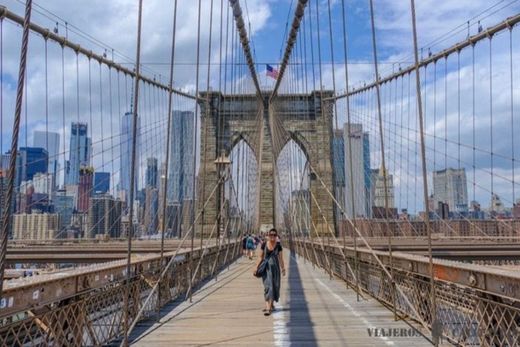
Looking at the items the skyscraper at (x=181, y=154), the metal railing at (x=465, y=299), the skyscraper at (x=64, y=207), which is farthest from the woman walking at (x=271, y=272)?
the skyscraper at (x=181, y=154)

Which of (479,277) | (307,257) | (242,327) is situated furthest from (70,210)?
(479,277)

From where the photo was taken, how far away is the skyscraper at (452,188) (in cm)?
2230

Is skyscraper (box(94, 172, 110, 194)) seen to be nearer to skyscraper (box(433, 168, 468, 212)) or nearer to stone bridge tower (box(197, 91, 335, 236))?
stone bridge tower (box(197, 91, 335, 236))

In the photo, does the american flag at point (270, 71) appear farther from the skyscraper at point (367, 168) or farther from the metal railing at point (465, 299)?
the metal railing at point (465, 299)

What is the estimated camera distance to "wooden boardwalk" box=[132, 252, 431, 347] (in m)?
3.72

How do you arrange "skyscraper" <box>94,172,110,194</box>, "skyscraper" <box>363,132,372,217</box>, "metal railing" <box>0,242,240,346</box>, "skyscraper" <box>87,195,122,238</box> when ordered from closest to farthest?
"metal railing" <box>0,242,240,346</box>
"skyscraper" <box>87,195,122,238</box>
"skyscraper" <box>94,172,110,194</box>
"skyscraper" <box>363,132,372,217</box>

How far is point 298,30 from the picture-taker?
19312mm

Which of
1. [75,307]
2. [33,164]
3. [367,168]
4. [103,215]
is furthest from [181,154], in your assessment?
[75,307]

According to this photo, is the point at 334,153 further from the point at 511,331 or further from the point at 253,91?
the point at 511,331

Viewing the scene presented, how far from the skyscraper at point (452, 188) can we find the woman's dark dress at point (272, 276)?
18093 mm

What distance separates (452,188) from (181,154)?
14.1 m

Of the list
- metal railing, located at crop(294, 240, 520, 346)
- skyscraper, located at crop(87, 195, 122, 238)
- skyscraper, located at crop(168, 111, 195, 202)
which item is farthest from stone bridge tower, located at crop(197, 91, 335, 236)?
metal railing, located at crop(294, 240, 520, 346)

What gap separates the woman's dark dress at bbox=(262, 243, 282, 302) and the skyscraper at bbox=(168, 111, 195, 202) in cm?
1577

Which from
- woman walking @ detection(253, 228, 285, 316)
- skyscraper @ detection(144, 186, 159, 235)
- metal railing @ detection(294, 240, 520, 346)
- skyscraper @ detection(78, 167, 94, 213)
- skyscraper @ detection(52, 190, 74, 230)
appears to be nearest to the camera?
metal railing @ detection(294, 240, 520, 346)
